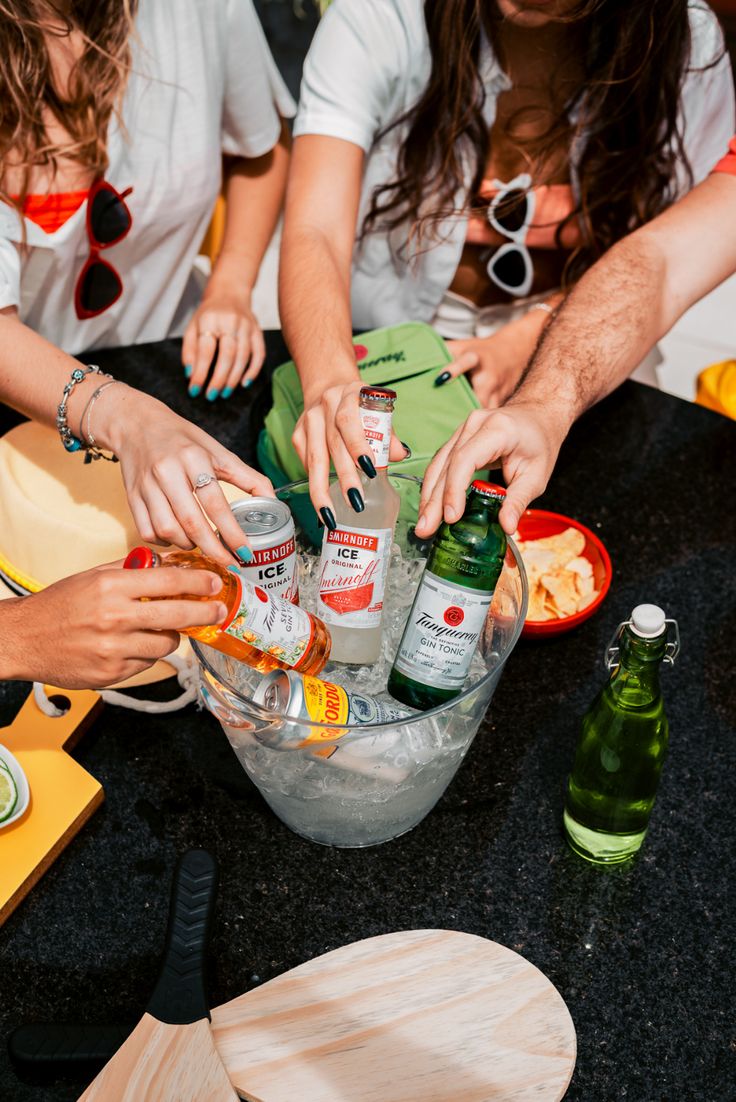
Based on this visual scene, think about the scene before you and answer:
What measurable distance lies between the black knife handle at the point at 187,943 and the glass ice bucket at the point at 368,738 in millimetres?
106

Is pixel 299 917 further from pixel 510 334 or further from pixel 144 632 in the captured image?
pixel 510 334

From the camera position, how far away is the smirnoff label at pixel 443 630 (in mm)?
825

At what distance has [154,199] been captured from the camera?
63.0 inches

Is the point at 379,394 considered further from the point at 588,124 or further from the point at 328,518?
the point at 588,124

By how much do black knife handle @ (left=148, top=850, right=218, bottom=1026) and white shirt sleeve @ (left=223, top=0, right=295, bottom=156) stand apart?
142 centimetres

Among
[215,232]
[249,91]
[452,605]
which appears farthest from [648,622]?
[215,232]

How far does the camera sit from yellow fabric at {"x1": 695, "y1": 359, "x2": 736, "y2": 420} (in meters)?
1.87

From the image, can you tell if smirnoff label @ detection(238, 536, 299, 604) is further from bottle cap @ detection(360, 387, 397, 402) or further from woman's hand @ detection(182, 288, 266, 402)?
woman's hand @ detection(182, 288, 266, 402)

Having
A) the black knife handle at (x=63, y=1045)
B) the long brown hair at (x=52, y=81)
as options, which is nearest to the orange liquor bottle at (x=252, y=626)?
the black knife handle at (x=63, y=1045)

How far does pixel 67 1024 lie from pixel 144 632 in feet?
1.15

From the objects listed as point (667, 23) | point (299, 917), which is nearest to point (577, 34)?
point (667, 23)

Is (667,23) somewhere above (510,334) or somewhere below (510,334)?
above

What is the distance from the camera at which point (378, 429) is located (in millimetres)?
885

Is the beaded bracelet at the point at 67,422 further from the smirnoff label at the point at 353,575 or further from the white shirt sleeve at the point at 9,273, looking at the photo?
the smirnoff label at the point at 353,575
